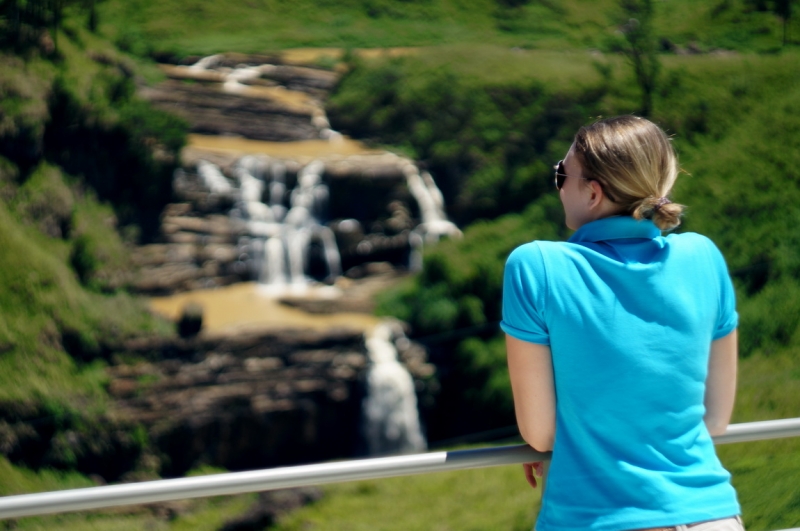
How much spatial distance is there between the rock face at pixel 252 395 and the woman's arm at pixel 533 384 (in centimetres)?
644

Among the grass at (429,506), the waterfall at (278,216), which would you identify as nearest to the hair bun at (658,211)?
the grass at (429,506)

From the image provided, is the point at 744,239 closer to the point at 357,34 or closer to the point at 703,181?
the point at 703,181

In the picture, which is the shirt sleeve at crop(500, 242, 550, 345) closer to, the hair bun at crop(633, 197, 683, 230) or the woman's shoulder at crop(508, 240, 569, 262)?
the woman's shoulder at crop(508, 240, 569, 262)

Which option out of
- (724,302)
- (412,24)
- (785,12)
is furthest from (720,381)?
(785,12)

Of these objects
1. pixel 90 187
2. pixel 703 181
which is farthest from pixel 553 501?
pixel 703 181

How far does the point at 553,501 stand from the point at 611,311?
0.85 ft

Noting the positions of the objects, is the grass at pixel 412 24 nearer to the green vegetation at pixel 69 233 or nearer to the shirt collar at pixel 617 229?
the green vegetation at pixel 69 233

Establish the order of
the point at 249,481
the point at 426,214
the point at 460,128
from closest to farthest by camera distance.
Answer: the point at 249,481 → the point at 426,214 → the point at 460,128

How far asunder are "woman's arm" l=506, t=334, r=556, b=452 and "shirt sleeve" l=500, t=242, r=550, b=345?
0.09 ft

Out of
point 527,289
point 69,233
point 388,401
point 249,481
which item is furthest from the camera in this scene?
point 388,401

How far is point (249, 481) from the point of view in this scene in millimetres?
1261

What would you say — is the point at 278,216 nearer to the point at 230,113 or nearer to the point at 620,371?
the point at 230,113

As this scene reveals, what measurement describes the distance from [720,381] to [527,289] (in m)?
0.38

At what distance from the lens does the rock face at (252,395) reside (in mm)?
7035
